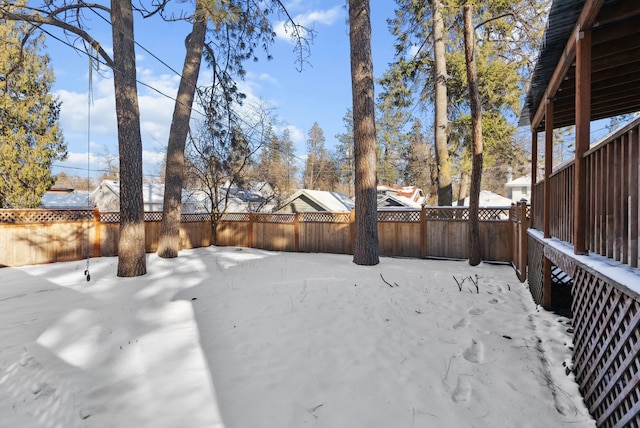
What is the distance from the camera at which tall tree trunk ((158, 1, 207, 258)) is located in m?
7.69

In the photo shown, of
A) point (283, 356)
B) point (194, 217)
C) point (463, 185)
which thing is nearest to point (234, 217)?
point (194, 217)

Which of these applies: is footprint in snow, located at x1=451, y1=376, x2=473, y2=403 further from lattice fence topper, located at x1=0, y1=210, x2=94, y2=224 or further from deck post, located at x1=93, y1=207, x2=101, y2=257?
lattice fence topper, located at x1=0, y1=210, x2=94, y2=224

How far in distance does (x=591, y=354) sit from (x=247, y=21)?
9684 millimetres

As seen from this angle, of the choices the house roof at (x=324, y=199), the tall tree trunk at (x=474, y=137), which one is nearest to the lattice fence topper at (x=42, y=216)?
the house roof at (x=324, y=199)

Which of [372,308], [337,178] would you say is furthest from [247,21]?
[337,178]

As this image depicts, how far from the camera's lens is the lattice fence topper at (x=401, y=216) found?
801cm

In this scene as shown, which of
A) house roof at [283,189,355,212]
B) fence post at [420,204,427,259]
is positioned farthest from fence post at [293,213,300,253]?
house roof at [283,189,355,212]

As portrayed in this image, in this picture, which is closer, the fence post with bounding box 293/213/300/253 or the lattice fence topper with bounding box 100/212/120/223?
the lattice fence topper with bounding box 100/212/120/223

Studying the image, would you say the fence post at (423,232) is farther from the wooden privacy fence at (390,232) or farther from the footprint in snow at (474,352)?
the footprint in snow at (474,352)

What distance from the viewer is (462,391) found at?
7.48 ft

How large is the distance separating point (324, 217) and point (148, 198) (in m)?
12.4

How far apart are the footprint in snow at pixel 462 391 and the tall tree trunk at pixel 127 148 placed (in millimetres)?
5415

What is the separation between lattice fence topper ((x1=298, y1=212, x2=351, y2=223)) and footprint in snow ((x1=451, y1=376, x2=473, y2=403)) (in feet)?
20.5

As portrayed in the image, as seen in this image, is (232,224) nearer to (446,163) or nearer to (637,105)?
(446,163)
